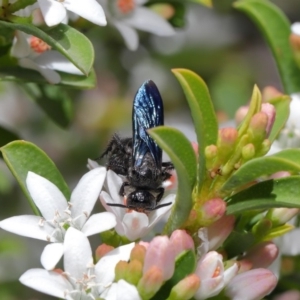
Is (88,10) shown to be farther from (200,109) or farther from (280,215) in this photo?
(280,215)

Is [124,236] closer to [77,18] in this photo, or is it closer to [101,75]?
[77,18]

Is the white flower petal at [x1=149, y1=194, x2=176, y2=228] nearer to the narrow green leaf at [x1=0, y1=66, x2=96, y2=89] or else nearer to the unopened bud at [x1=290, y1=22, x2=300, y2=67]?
the narrow green leaf at [x1=0, y1=66, x2=96, y2=89]

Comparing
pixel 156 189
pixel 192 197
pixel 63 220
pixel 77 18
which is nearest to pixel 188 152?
pixel 192 197

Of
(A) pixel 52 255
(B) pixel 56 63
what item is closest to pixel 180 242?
(A) pixel 52 255

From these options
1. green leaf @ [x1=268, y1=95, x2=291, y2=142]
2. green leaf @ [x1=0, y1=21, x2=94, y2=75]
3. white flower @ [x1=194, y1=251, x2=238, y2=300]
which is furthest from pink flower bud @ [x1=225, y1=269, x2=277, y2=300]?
green leaf @ [x1=0, y1=21, x2=94, y2=75]

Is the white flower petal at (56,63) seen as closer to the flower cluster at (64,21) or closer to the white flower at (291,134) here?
the flower cluster at (64,21)

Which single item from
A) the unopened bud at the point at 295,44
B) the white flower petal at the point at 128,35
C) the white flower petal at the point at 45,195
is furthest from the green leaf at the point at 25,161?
the unopened bud at the point at 295,44
